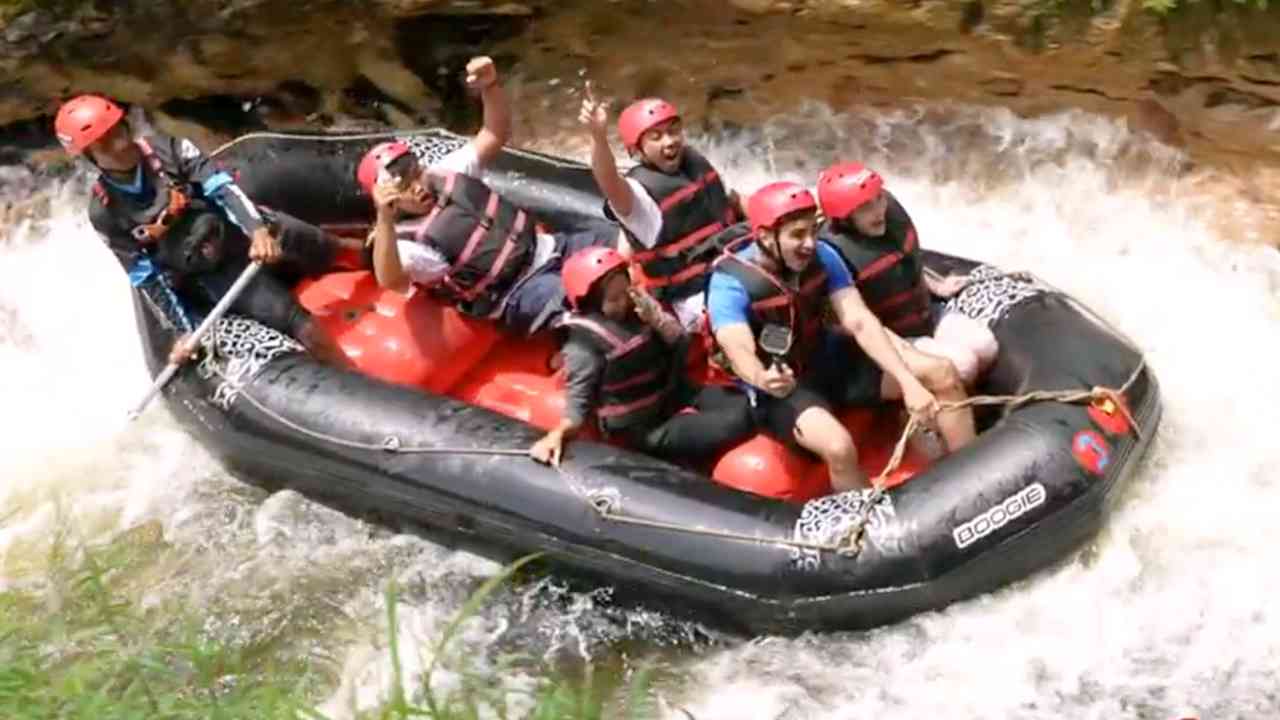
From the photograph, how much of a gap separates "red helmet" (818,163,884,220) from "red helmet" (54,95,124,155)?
244 cm

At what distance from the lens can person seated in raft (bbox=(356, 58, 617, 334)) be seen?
5445 mm

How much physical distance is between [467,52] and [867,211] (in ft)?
10.5

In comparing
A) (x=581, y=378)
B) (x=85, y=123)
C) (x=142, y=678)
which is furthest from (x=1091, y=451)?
(x=85, y=123)

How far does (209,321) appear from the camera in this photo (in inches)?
224

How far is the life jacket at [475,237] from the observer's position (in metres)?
5.54

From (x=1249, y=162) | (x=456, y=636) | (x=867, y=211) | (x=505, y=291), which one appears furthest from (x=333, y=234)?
(x=1249, y=162)

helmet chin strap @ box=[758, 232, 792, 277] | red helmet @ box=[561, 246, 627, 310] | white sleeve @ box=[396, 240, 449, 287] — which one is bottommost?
white sleeve @ box=[396, 240, 449, 287]

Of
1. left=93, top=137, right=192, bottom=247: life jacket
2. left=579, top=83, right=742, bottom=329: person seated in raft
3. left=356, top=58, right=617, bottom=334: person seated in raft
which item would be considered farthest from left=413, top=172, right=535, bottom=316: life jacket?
left=93, top=137, right=192, bottom=247: life jacket

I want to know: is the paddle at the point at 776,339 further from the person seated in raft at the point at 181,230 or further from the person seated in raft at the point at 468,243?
the person seated in raft at the point at 181,230

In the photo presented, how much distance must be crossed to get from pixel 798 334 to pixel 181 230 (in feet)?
7.52

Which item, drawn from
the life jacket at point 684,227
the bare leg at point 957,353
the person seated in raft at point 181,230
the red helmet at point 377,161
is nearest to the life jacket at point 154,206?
the person seated in raft at point 181,230

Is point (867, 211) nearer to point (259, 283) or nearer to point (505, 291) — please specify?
point (505, 291)

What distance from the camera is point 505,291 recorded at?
223 inches

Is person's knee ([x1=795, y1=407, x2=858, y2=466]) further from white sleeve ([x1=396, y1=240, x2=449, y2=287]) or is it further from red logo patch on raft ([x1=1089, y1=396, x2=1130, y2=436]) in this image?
white sleeve ([x1=396, y1=240, x2=449, y2=287])
